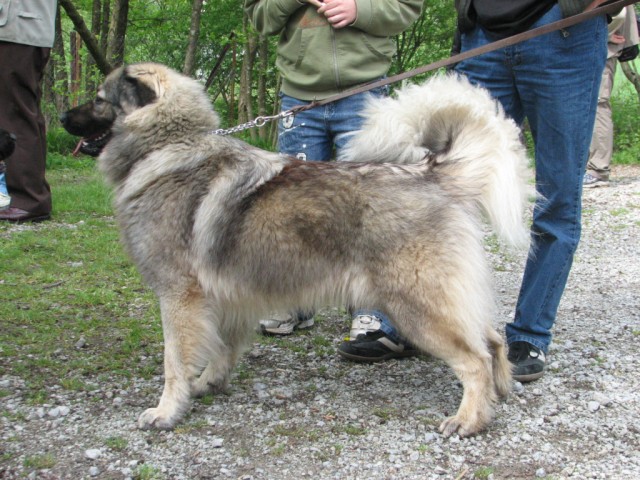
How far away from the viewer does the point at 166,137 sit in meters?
3.04

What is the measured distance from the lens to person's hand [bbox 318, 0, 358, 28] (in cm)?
339

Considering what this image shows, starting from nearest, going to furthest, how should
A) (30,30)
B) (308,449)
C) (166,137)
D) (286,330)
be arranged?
(308,449), (166,137), (286,330), (30,30)

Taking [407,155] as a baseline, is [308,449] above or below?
below

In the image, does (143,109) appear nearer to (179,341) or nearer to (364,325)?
(179,341)

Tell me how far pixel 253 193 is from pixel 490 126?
3.48 feet

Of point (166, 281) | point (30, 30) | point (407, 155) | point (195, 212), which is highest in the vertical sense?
point (30, 30)

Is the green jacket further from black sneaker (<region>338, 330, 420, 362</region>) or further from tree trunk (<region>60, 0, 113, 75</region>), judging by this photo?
tree trunk (<region>60, 0, 113, 75</region>)

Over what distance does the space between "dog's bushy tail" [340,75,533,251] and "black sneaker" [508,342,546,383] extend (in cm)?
76

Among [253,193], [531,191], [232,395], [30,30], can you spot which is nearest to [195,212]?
[253,193]

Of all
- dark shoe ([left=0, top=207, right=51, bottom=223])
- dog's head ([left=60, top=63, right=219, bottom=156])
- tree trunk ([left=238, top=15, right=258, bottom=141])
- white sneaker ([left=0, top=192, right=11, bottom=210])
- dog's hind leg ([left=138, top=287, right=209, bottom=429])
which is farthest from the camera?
tree trunk ([left=238, top=15, right=258, bottom=141])

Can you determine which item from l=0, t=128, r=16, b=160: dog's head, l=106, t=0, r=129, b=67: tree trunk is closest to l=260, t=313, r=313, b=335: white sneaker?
l=0, t=128, r=16, b=160: dog's head

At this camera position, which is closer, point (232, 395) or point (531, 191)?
point (531, 191)

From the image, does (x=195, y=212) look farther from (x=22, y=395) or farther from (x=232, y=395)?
(x=22, y=395)

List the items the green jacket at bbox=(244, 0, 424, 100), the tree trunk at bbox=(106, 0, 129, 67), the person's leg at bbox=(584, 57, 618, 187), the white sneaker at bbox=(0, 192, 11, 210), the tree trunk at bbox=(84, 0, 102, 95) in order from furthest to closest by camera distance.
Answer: the tree trunk at bbox=(84, 0, 102, 95)
the tree trunk at bbox=(106, 0, 129, 67)
the person's leg at bbox=(584, 57, 618, 187)
the white sneaker at bbox=(0, 192, 11, 210)
the green jacket at bbox=(244, 0, 424, 100)
